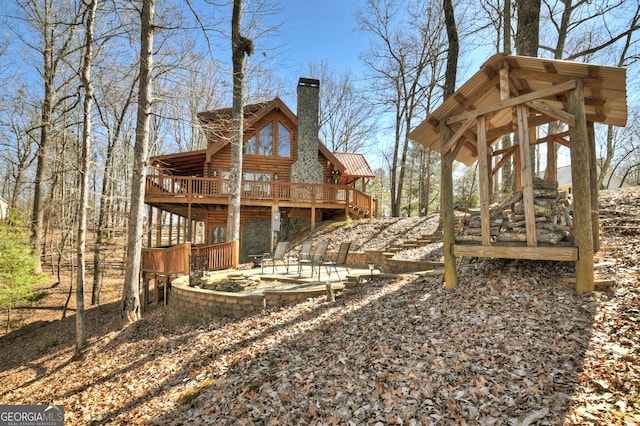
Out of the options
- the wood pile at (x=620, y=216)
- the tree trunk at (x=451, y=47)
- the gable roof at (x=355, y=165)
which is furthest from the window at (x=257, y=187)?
the wood pile at (x=620, y=216)

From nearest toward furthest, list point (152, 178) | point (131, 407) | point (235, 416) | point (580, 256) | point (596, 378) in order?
point (596, 378)
point (235, 416)
point (580, 256)
point (131, 407)
point (152, 178)

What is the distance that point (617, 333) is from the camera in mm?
3254

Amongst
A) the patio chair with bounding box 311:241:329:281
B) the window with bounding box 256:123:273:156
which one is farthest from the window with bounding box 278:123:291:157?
the patio chair with bounding box 311:241:329:281

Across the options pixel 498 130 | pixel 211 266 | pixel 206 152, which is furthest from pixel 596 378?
pixel 206 152

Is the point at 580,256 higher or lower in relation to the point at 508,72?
lower

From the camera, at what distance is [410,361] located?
3564 mm

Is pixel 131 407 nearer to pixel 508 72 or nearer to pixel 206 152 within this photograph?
pixel 508 72

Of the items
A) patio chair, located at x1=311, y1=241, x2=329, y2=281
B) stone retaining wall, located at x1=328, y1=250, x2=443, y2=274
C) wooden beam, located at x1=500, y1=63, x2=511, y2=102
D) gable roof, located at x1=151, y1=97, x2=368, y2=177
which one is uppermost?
gable roof, located at x1=151, y1=97, x2=368, y2=177

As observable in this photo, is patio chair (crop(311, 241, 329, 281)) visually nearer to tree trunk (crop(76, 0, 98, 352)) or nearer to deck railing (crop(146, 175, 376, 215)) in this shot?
tree trunk (crop(76, 0, 98, 352))

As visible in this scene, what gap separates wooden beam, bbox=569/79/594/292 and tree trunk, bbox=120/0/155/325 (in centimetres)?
870

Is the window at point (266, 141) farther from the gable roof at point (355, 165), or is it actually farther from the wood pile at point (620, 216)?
the wood pile at point (620, 216)

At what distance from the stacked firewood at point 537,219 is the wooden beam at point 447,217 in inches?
10.9

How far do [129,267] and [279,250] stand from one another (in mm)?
3936

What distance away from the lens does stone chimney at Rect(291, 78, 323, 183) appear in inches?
671
